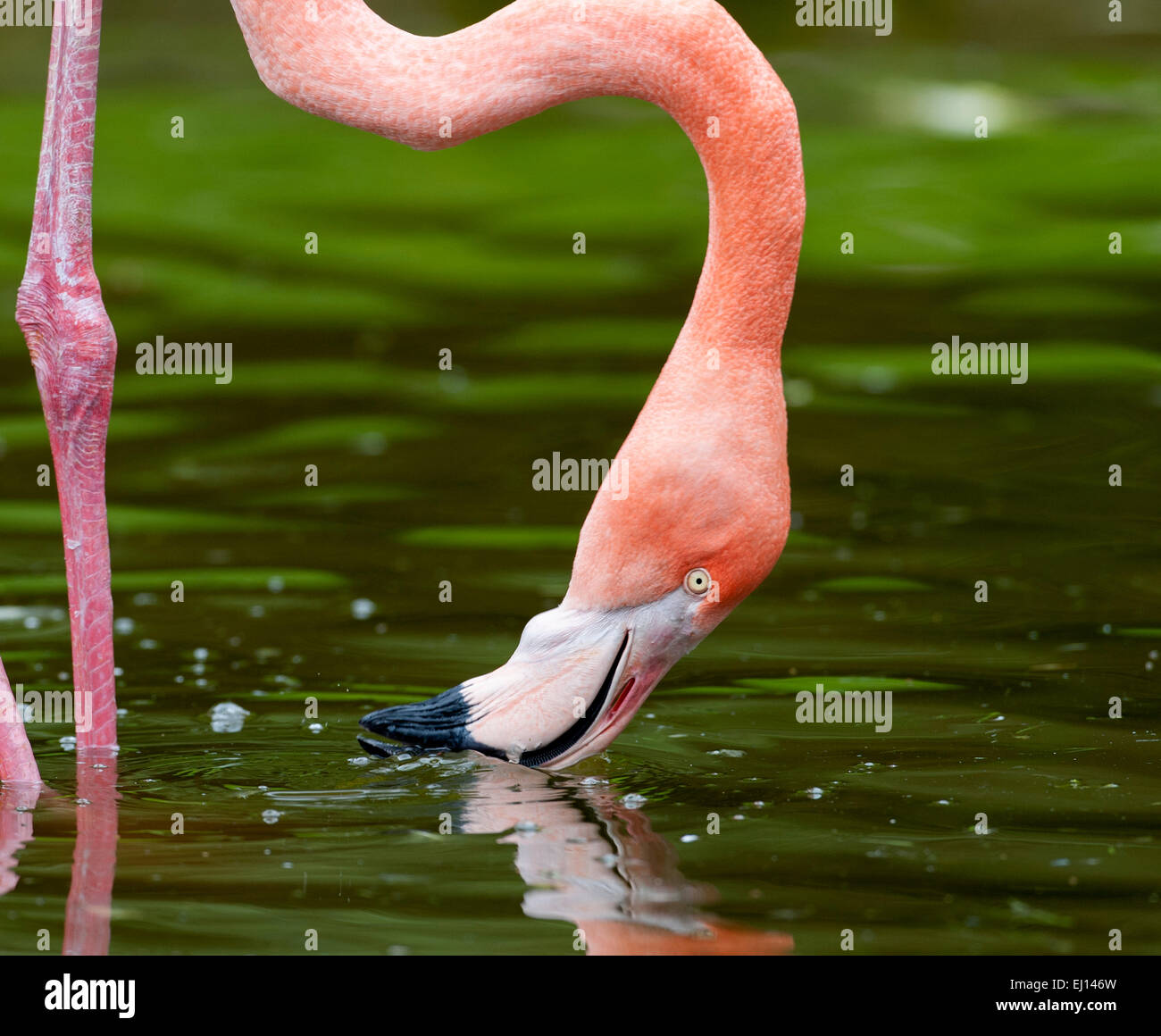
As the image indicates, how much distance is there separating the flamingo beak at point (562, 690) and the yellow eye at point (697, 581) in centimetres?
4

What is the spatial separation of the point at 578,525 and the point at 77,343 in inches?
118

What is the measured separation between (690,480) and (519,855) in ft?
3.06

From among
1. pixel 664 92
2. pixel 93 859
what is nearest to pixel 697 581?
pixel 664 92

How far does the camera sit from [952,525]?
795 centimetres

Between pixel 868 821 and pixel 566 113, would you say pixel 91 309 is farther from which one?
pixel 566 113

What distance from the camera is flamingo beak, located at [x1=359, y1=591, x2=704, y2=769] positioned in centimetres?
495

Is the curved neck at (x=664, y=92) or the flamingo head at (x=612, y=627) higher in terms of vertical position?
the curved neck at (x=664, y=92)

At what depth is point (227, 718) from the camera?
18.7ft

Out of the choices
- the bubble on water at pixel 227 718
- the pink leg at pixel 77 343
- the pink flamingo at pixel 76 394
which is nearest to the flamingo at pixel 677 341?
the pink flamingo at pixel 76 394

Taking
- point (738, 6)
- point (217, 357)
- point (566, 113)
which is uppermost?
point (738, 6)

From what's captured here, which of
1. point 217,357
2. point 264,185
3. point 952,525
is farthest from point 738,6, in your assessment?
point 952,525

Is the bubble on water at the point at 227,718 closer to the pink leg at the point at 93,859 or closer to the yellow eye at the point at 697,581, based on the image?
the pink leg at the point at 93,859

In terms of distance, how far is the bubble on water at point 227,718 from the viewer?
18.4 ft

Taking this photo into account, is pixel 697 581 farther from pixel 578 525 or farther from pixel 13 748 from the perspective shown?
pixel 578 525
